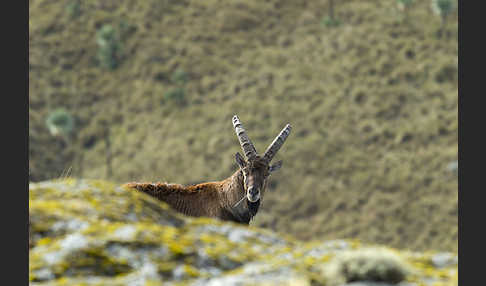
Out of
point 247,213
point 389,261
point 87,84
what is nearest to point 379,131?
point 87,84

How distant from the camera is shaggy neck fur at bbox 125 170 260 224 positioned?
1992 centimetres

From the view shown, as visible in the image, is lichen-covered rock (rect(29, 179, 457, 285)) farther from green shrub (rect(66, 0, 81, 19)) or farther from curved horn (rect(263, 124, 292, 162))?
green shrub (rect(66, 0, 81, 19))

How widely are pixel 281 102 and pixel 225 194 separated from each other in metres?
70.6

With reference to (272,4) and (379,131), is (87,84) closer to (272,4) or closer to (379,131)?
(272,4)

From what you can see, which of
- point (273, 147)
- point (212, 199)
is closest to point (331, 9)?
point (273, 147)

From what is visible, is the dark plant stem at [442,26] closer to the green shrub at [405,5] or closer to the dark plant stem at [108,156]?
the green shrub at [405,5]

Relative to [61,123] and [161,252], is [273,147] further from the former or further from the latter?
[61,123]

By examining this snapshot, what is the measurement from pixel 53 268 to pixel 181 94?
8894 centimetres

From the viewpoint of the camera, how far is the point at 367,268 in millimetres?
8406

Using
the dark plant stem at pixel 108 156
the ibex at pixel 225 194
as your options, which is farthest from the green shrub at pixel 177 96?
the ibex at pixel 225 194

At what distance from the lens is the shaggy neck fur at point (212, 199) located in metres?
19.9

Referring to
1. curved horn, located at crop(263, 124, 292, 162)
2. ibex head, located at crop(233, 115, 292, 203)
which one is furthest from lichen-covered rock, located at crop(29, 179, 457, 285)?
curved horn, located at crop(263, 124, 292, 162)

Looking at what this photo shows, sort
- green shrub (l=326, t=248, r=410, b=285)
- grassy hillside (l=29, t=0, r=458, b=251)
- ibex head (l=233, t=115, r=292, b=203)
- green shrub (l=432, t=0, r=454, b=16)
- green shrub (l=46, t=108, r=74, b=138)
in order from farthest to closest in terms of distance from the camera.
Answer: green shrub (l=432, t=0, r=454, b=16), green shrub (l=46, t=108, r=74, b=138), grassy hillside (l=29, t=0, r=458, b=251), ibex head (l=233, t=115, r=292, b=203), green shrub (l=326, t=248, r=410, b=285)

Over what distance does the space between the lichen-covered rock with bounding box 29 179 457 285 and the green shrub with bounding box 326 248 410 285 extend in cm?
2
